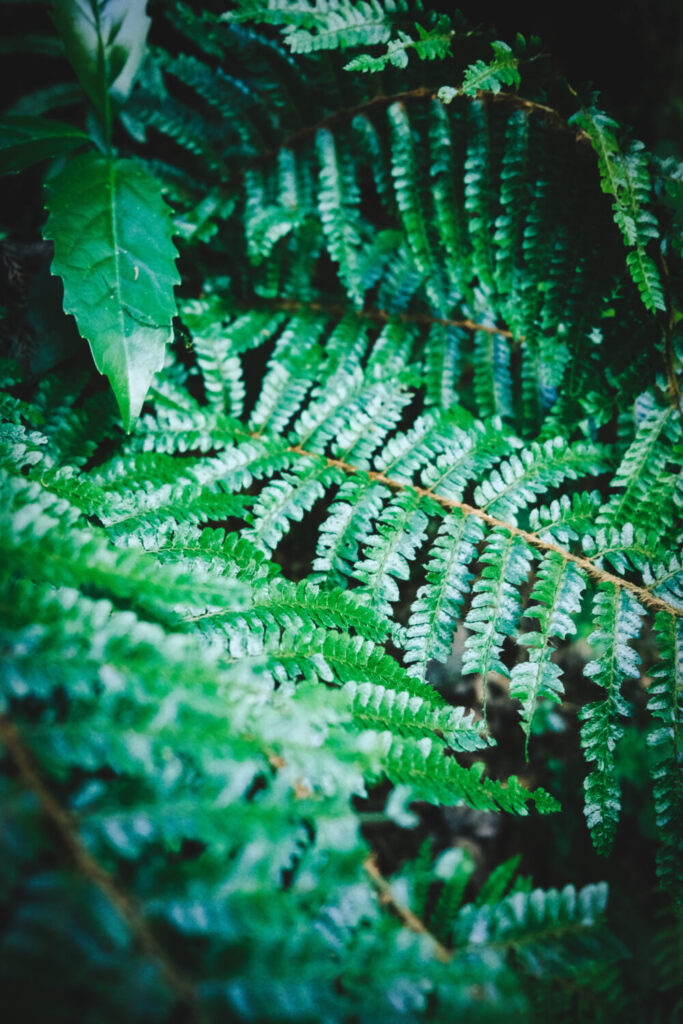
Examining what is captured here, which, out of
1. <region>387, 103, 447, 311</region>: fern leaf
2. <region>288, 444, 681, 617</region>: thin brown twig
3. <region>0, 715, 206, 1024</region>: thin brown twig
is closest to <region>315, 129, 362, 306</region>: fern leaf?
<region>387, 103, 447, 311</region>: fern leaf

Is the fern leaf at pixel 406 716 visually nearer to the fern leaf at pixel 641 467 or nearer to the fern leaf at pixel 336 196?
the fern leaf at pixel 641 467

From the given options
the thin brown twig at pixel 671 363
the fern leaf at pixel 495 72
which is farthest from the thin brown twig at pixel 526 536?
the fern leaf at pixel 495 72

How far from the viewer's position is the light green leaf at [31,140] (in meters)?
1.45

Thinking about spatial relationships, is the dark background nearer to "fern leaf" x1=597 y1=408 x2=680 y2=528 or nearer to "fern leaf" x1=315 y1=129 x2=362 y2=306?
"fern leaf" x1=315 y1=129 x2=362 y2=306

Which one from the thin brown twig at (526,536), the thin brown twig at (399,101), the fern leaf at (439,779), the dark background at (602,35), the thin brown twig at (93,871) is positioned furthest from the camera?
the dark background at (602,35)

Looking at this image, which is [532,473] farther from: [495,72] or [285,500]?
[495,72]

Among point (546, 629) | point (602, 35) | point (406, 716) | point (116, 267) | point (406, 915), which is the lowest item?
point (406, 915)

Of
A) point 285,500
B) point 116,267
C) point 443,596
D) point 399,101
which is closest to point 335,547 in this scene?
point 285,500

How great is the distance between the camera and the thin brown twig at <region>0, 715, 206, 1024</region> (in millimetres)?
608

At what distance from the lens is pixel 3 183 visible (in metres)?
2.00

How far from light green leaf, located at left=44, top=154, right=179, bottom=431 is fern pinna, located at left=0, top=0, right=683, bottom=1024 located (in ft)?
0.13

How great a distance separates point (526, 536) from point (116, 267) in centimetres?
138

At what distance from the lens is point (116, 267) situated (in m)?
1.46

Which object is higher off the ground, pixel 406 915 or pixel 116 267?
pixel 116 267
